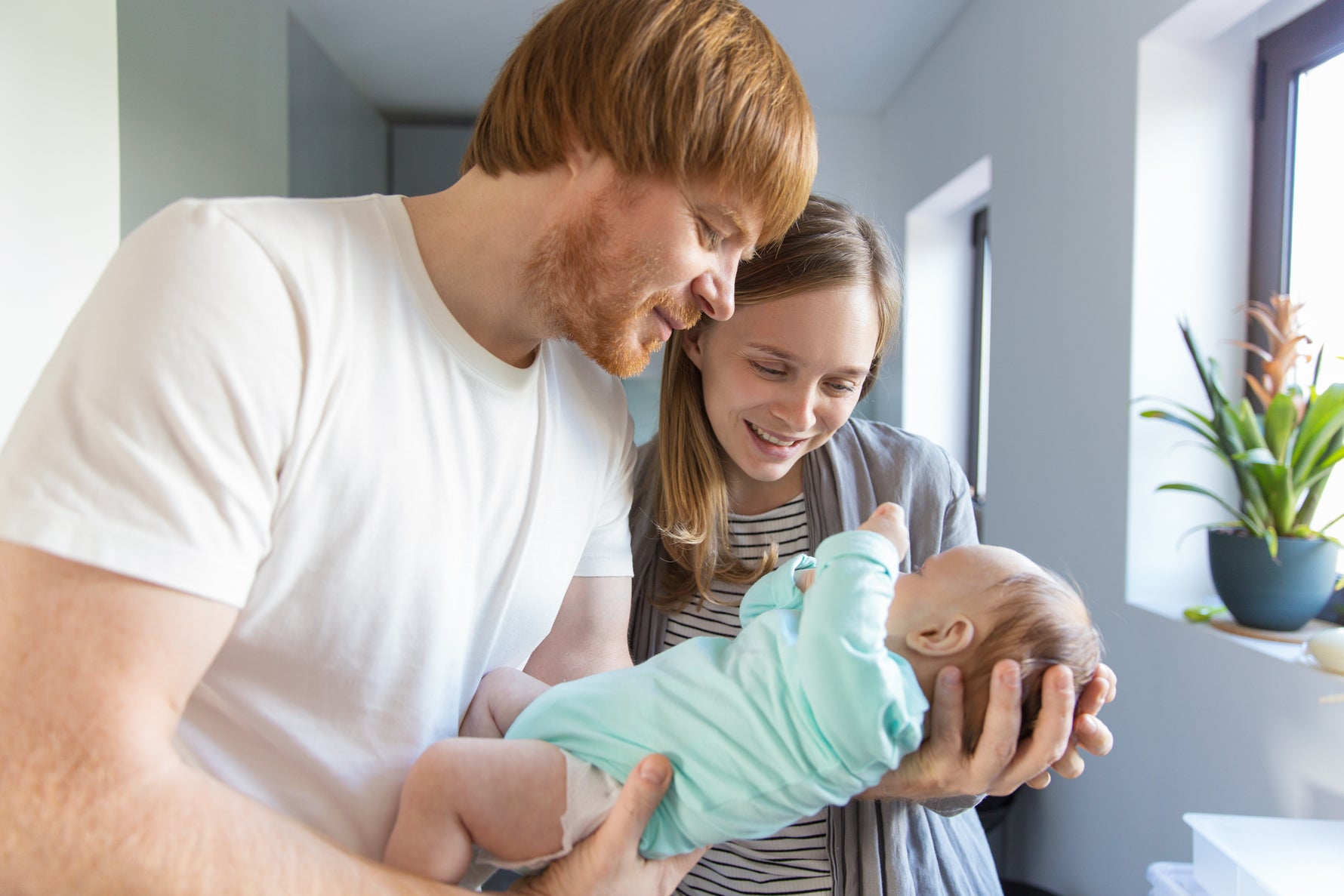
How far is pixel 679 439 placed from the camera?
1502 millimetres

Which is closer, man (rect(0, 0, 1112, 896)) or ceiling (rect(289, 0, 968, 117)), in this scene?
man (rect(0, 0, 1112, 896))

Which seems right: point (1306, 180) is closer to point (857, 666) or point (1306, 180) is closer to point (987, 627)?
point (987, 627)

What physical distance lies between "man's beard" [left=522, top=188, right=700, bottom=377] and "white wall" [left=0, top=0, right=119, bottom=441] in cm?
148

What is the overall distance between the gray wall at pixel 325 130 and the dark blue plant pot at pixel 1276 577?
412 cm

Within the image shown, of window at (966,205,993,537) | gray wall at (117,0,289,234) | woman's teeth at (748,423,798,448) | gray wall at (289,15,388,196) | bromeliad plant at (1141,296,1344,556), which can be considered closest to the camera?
woman's teeth at (748,423,798,448)

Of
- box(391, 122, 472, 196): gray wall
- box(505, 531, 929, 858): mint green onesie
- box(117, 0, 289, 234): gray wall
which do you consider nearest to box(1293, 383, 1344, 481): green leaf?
box(505, 531, 929, 858): mint green onesie

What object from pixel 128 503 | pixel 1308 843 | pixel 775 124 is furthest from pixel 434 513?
pixel 1308 843

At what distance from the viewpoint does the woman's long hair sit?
54.3 inches

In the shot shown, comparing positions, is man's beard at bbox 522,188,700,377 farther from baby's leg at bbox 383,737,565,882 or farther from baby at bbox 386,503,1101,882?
baby's leg at bbox 383,737,565,882

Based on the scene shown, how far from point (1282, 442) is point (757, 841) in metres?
1.55

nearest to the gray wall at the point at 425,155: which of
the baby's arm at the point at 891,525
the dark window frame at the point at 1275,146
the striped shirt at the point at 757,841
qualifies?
the dark window frame at the point at 1275,146

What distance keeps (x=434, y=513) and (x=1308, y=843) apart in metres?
1.68

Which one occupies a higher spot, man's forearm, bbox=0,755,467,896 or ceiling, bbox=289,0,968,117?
ceiling, bbox=289,0,968,117

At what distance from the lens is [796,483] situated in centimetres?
154
